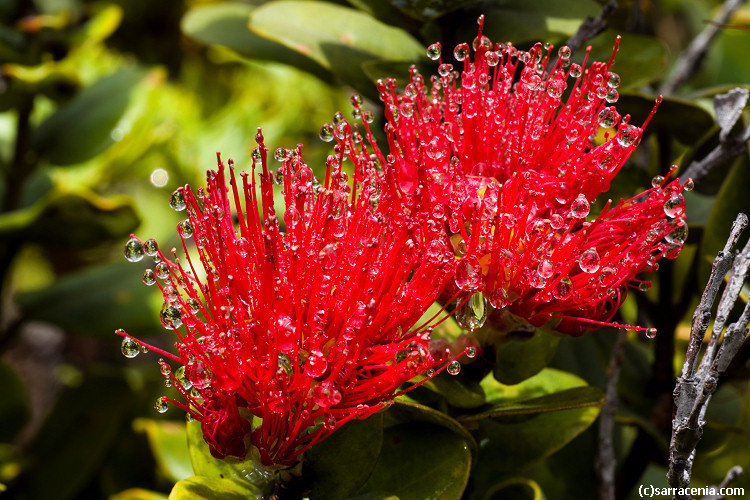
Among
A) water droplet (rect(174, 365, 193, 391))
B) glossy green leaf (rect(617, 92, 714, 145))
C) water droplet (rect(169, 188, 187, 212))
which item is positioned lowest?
water droplet (rect(174, 365, 193, 391))

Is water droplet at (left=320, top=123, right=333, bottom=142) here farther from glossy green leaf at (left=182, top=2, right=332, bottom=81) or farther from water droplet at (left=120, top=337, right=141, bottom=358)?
glossy green leaf at (left=182, top=2, right=332, bottom=81)

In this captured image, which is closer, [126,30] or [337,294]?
[337,294]

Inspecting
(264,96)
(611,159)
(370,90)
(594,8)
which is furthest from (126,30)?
(611,159)

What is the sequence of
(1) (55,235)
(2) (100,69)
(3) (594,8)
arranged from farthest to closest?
1. (2) (100,69)
2. (1) (55,235)
3. (3) (594,8)

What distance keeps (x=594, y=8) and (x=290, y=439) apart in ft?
1.89

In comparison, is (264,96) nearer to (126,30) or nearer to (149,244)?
(126,30)

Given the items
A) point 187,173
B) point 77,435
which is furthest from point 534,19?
point 187,173

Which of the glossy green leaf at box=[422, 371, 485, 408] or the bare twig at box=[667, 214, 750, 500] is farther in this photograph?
the glossy green leaf at box=[422, 371, 485, 408]

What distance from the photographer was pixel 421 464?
70 cm

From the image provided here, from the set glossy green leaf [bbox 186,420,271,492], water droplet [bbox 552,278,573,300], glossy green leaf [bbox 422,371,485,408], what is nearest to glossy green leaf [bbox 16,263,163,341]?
glossy green leaf [bbox 186,420,271,492]

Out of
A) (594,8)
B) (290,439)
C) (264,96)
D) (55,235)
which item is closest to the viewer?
(290,439)

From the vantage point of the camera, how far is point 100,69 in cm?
193

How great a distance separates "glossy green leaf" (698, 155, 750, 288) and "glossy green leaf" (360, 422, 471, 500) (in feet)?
1.14

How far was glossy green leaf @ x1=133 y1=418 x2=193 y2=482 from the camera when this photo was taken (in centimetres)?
106
